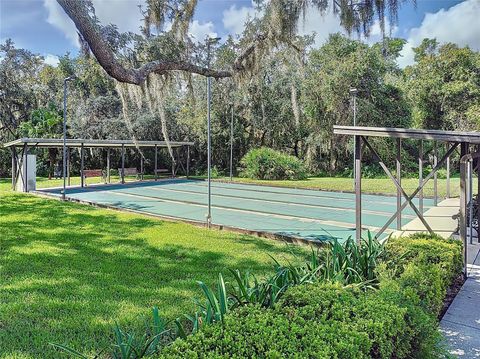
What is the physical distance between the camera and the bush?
19.0m

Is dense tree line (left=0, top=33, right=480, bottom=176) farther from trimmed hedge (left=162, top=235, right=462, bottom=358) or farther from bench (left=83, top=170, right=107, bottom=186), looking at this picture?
trimmed hedge (left=162, top=235, right=462, bottom=358)

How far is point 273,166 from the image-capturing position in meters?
19.0

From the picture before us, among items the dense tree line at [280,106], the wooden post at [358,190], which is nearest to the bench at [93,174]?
the dense tree line at [280,106]

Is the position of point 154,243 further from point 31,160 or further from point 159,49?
point 31,160

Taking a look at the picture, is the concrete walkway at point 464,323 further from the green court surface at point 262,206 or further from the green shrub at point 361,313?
the green court surface at point 262,206

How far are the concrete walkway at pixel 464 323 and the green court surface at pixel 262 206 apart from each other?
2.86 metres

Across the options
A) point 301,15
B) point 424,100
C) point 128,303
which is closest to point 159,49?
point 301,15

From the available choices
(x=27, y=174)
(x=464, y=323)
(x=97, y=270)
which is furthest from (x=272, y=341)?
(x=27, y=174)

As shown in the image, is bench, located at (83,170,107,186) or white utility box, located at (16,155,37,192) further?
bench, located at (83,170,107,186)

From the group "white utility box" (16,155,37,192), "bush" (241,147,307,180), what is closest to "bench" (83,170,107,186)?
"white utility box" (16,155,37,192)

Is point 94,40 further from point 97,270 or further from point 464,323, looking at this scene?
point 464,323

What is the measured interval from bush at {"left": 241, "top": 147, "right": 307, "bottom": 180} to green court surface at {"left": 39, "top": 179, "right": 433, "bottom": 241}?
252 centimetres

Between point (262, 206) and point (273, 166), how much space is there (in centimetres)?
792

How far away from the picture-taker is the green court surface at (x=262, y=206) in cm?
835
